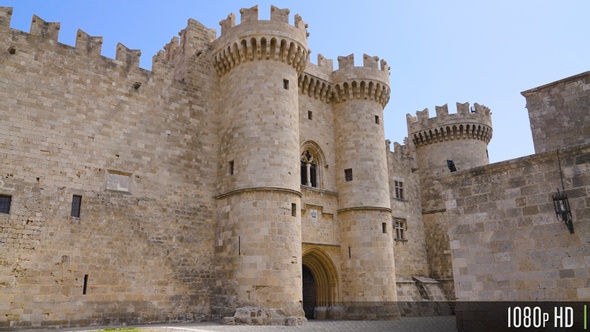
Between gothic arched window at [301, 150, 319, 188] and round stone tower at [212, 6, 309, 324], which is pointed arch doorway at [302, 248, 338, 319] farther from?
round stone tower at [212, 6, 309, 324]

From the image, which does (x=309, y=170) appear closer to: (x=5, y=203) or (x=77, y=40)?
(x=77, y=40)

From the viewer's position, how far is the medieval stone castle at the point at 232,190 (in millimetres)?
8703

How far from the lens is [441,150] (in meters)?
25.1

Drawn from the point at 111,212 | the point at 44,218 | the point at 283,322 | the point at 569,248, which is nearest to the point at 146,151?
the point at 111,212

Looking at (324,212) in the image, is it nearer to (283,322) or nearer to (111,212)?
(283,322)

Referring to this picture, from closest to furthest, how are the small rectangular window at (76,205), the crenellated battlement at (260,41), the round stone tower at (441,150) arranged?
the small rectangular window at (76,205)
the crenellated battlement at (260,41)
the round stone tower at (441,150)

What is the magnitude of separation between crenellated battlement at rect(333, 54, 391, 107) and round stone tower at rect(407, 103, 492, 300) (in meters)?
6.24

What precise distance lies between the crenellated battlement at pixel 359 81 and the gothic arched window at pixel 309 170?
10.2ft

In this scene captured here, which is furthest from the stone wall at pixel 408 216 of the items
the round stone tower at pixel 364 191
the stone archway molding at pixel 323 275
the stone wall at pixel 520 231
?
the stone wall at pixel 520 231

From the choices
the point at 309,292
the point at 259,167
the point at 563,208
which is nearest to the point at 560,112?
the point at 563,208

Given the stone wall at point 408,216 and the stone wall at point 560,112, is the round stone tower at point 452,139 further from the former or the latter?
the stone wall at point 560,112

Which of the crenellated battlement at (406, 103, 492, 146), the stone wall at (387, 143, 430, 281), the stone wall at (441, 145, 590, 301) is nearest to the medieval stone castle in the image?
the stone wall at (441, 145, 590, 301)

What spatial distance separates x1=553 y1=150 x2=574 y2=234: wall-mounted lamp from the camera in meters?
7.77

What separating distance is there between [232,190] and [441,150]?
1430 cm
